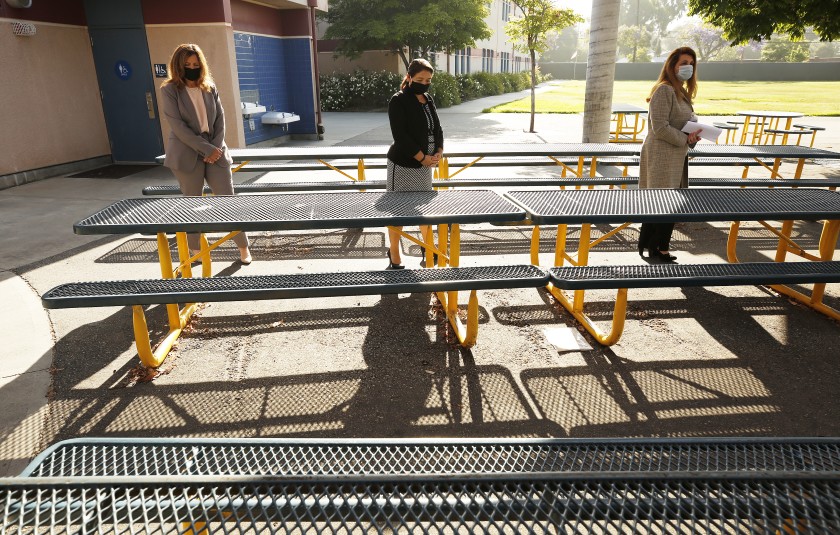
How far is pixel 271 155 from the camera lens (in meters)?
7.16

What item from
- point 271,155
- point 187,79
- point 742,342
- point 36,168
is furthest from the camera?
point 36,168

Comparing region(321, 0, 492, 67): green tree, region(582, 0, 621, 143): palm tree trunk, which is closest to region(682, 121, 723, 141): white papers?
region(582, 0, 621, 143): palm tree trunk

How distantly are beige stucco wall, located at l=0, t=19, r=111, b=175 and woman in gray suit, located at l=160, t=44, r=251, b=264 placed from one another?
20.0 ft

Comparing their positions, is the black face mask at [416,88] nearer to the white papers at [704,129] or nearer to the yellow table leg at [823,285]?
the white papers at [704,129]

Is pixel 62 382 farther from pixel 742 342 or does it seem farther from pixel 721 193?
pixel 721 193

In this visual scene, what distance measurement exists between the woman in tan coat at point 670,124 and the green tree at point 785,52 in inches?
2864

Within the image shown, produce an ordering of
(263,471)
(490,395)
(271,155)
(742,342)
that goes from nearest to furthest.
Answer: (263,471), (490,395), (742,342), (271,155)

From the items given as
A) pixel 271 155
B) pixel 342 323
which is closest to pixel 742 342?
pixel 342 323

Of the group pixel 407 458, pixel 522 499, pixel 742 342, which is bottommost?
pixel 742 342

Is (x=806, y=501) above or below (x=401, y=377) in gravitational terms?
above

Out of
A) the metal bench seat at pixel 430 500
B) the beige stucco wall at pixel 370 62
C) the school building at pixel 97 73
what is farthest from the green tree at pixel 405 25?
the metal bench seat at pixel 430 500

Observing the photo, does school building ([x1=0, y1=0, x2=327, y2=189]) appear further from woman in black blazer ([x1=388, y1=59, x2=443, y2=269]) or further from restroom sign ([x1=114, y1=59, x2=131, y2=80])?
woman in black blazer ([x1=388, y1=59, x2=443, y2=269])

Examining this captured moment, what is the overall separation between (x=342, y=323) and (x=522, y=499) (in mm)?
3233

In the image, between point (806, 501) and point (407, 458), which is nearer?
point (806, 501)
